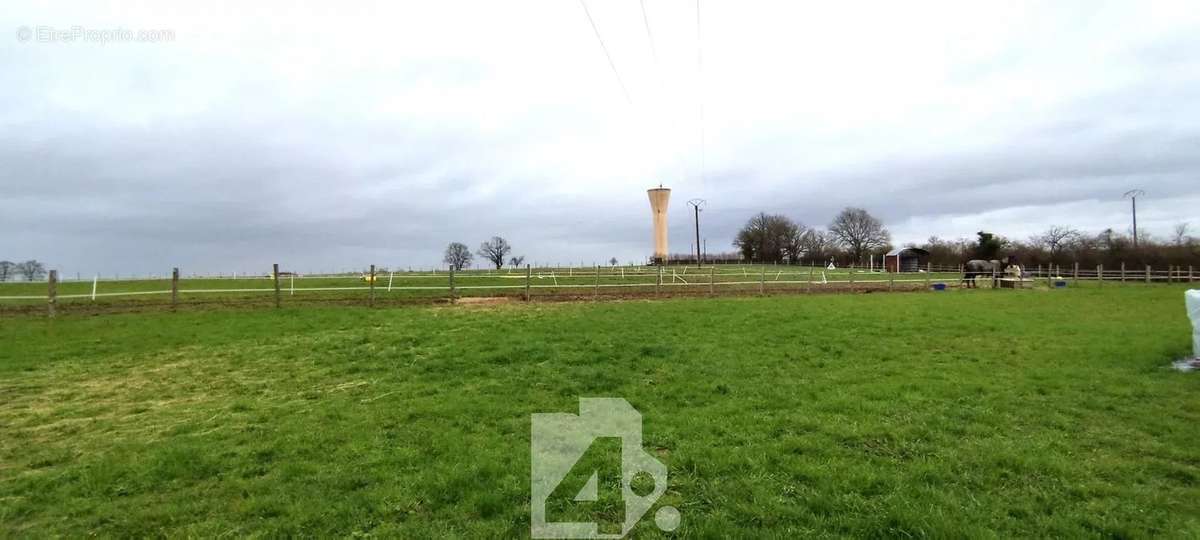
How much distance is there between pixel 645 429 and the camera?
5.59 meters

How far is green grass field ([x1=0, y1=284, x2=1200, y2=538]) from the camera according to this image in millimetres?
3721

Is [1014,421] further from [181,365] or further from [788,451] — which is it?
[181,365]

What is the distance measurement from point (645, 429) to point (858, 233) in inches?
3919

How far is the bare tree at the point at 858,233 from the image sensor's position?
92062 mm

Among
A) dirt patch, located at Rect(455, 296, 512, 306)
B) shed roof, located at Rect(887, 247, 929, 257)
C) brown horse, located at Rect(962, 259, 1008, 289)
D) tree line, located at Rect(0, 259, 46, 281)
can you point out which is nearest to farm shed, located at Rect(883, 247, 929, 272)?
shed roof, located at Rect(887, 247, 929, 257)

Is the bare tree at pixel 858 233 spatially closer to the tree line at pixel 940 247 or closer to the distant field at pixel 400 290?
the tree line at pixel 940 247

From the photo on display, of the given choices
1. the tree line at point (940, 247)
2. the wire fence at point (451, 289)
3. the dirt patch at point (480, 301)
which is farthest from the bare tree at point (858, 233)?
the dirt patch at point (480, 301)

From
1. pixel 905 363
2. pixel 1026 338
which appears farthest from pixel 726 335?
pixel 1026 338

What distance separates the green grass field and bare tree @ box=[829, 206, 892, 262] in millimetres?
87277

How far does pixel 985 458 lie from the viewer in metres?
4.55

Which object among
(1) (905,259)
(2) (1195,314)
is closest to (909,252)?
(1) (905,259)

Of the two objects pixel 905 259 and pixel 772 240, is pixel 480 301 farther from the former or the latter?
pixel 772 240

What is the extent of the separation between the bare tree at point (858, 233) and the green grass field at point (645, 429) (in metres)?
87.3

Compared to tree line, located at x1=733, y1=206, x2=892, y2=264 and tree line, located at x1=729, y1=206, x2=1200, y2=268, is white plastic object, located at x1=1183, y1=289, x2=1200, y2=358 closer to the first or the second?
tree line, located at x1=729, y1=206, x2=1200, y2=268
